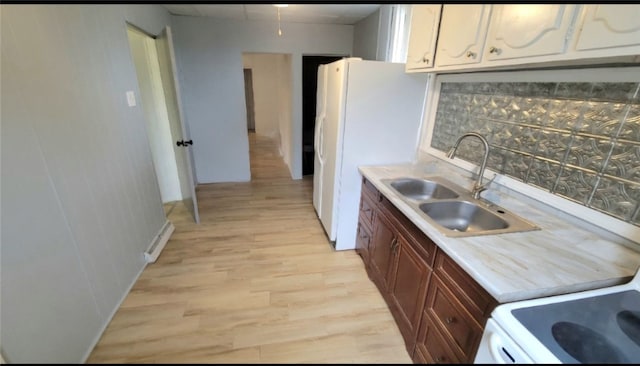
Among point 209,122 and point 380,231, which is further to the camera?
point 209,122

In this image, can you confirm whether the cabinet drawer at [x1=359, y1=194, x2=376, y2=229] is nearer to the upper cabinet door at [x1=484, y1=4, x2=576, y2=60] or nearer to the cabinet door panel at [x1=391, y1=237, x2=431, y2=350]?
the cabinet door panel at [x1=391, y1=237, x2=431, y2=350]

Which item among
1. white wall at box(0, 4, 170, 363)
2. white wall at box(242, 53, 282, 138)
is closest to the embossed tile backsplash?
white wall at box(0, 4, 170, 363)

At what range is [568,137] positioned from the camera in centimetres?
129

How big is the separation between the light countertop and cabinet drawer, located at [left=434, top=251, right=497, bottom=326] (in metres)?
0.06

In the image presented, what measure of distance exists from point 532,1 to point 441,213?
1212mm

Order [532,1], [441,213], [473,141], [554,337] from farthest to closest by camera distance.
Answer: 1. [473,141]
2. [441,213]
3. [554,337]
4. [532,1]

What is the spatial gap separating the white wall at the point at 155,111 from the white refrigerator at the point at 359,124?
6.04 feet

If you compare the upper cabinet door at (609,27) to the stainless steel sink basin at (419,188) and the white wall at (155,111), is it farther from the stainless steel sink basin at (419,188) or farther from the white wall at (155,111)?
the white wall at (155,111)

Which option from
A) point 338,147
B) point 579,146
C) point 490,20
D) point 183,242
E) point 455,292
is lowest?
point 183,242

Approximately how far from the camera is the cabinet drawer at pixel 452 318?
3.28 ft

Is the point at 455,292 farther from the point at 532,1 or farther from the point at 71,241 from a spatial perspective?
the point at 71,241

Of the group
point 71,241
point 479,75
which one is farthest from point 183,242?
point 479,75

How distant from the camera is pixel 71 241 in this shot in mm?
1371

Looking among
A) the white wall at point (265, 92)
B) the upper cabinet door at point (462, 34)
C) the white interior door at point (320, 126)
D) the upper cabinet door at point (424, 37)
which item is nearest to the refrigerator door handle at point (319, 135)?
the white interior door at point (320, 126)
